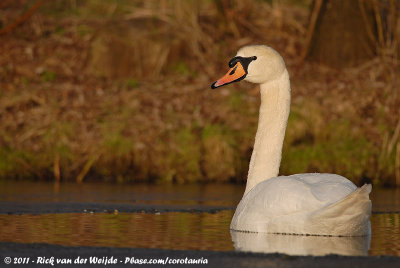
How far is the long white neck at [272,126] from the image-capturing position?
9.75 metres

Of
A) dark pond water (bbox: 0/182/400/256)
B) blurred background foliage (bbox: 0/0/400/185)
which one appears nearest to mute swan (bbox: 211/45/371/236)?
dark pond water (bbox: 0/182/400/256)

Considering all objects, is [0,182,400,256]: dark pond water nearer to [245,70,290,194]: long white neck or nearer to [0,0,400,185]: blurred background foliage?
[245,70,290,194]: long white neck

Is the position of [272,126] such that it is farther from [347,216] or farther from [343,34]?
[343,34]

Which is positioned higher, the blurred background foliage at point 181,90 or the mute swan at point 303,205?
the mute swan at point 303,205

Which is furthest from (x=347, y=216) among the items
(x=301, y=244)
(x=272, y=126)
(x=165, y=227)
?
(x=272, y=126)

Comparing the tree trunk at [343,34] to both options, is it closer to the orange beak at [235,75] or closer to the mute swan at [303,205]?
the orange beak at [235,75]

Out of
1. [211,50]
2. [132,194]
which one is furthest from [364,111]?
[132,194]

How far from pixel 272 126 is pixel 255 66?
67 centimetres

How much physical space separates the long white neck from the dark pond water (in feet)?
2.47

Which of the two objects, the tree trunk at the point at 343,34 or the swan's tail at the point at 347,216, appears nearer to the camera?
the swan's tail at the point at 347,216

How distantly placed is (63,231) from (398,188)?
7.57 meters

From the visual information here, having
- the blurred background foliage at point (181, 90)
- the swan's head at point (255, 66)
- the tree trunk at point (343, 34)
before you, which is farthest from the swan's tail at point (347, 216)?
the tree trunk at point (343, 34)

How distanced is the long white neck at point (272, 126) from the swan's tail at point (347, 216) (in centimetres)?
159

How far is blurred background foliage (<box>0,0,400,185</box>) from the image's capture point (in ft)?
52.3
